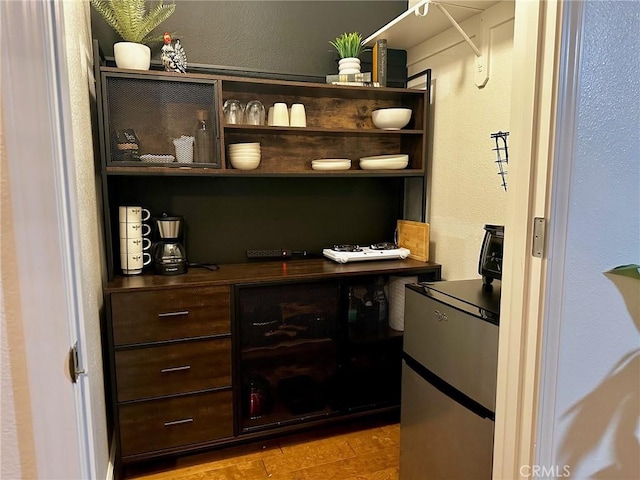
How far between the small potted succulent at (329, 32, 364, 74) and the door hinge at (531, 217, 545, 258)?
1.69m

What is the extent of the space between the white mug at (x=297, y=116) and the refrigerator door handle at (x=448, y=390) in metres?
1.31

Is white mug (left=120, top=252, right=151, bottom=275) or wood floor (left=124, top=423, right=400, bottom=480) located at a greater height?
white mug (left=120, top=252, right=151, bottom=275)

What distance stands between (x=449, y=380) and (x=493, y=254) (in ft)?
1.66

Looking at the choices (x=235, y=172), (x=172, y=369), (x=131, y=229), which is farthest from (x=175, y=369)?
(x=235, y=172)

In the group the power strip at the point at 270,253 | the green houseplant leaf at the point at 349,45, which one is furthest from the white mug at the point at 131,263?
the green houseplant leaf at the point at 349,45

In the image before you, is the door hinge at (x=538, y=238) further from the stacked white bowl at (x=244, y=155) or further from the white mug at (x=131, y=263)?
the white mug at (x=131, y=263)

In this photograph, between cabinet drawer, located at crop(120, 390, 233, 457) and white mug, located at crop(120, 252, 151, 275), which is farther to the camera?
white mug, located at crop(120, 252, 151, 275)

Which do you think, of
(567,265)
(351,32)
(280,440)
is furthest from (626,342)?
(351,32)

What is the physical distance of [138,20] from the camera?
79.0 inches

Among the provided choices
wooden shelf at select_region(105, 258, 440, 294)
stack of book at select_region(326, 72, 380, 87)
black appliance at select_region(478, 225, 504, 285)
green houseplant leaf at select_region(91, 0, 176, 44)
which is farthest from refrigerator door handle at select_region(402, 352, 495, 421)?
green houseplant leaf at select_region(91, 0, 176, 44)

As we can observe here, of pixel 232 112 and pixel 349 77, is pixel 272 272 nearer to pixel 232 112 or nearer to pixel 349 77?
pixel 232 112

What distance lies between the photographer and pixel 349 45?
241 centimetres

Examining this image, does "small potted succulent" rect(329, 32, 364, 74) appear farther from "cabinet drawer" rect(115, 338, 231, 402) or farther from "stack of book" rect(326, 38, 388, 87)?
"cabinet drawer" rect(115, 338, 231, 402)

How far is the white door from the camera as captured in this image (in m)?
0.66
